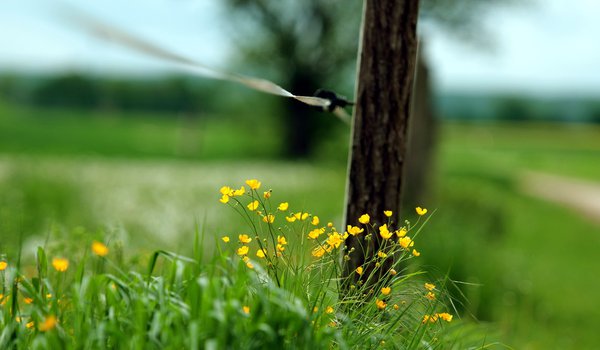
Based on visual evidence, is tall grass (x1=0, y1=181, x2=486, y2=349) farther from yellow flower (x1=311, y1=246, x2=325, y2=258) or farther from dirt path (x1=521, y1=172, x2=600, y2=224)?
dirt path (x1=521, y1=172, x2=600, y2=224)

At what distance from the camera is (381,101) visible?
330 cm

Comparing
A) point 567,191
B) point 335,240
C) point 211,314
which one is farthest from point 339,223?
point 567,191

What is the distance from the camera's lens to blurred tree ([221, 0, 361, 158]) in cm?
2300

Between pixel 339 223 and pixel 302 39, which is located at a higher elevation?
pixel 302 39

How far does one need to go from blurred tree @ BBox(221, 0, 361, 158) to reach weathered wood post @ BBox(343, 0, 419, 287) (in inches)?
774

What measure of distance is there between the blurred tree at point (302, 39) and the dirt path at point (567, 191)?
21.6ft

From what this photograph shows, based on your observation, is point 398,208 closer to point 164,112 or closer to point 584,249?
point 584,249

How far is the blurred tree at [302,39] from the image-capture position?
2300 centimetres

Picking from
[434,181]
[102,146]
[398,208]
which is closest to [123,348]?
[398,208]

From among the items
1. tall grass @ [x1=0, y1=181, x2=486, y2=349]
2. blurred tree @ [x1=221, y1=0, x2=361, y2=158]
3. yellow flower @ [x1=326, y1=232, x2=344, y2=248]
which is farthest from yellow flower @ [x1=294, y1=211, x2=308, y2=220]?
blurred tree @ [x1=221, y1=0, x2=361, y2=158]

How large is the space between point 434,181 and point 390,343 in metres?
8.90

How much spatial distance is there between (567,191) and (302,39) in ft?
28.7

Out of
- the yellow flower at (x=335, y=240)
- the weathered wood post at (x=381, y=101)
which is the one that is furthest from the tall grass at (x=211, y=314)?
the weathered wood post at (x=381, y=101)

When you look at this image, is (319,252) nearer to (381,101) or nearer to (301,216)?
(301,216)
